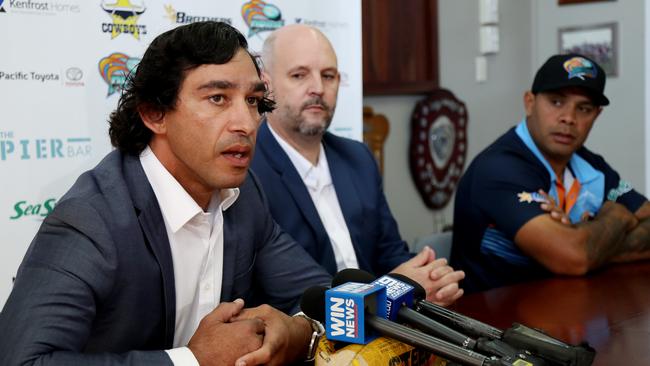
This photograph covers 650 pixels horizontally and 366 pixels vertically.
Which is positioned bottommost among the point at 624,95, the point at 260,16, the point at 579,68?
the point at 624,95

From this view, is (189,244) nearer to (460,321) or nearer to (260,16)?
(460,321)

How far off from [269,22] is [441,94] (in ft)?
6.98

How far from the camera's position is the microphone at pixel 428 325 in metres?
1.06

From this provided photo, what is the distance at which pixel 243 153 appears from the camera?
1570 millimetres

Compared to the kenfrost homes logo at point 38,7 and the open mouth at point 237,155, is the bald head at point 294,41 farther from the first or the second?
the open mouth at point 237,155

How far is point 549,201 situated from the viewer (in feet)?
8.45

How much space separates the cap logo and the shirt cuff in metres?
1.99

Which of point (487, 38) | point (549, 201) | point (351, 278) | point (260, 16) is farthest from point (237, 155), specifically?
point (487, 38)

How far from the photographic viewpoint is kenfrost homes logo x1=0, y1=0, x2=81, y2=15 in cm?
197

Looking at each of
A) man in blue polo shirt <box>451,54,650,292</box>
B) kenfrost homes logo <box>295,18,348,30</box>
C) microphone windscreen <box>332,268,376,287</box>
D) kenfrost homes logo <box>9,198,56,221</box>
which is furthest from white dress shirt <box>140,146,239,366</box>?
kenfrost homes logo <box>295,18,348,30</box>

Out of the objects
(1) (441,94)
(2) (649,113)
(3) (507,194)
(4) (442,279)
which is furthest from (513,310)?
(2) (649,113)

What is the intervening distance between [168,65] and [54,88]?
67 centimetres

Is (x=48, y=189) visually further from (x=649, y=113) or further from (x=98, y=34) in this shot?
(x=649, y=113)

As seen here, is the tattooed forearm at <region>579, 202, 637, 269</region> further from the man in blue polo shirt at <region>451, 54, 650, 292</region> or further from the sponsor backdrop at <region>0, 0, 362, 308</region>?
the sponsor backdrop at <region>0, 0, 362, 308</region>
